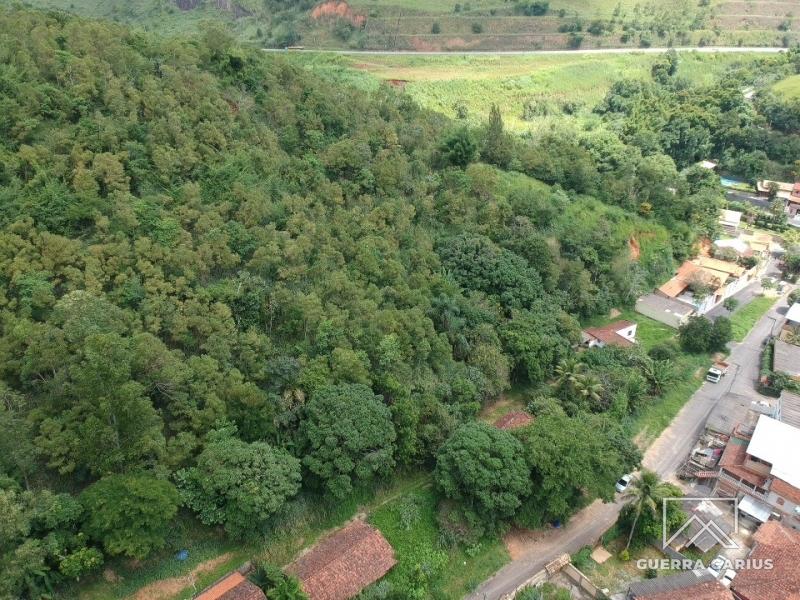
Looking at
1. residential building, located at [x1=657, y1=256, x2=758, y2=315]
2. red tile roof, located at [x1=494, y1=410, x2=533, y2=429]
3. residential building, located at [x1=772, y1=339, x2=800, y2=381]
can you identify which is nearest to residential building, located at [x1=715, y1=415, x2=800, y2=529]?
residential building, located at [x1=772, y1=339, x2=800, y2=381]

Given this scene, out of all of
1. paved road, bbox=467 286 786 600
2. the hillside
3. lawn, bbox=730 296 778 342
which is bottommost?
paved road, bbox=467 286 786 600

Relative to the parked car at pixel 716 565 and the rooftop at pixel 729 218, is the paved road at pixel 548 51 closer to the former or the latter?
the rooftop at pixel 729 218

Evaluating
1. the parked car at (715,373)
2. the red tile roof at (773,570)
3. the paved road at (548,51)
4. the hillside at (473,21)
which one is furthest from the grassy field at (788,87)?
the red tile roof at (773,570)

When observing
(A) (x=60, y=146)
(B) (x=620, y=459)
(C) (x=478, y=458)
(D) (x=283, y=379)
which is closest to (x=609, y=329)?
(B) (x=620, y=459)

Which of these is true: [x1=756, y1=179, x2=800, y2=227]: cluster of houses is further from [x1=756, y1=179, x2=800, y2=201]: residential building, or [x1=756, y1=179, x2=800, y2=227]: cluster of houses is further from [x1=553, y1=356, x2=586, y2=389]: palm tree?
[x1=553, y1=356, x2=586, y2=389]: palm tree

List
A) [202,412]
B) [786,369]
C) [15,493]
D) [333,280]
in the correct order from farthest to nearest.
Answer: [786,369]
[333,280]
[202,412]
[15,493]

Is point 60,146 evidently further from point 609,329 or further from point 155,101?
point 609,329
